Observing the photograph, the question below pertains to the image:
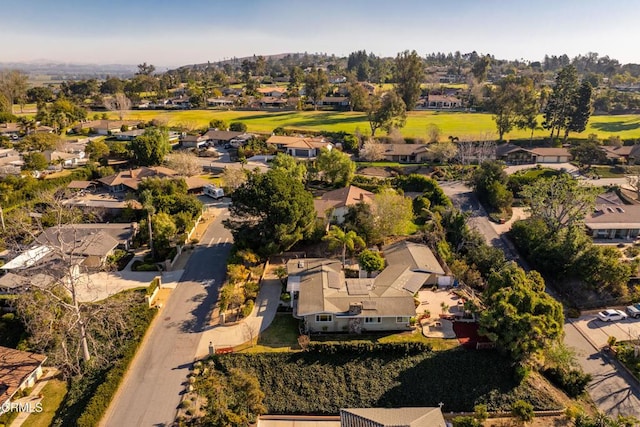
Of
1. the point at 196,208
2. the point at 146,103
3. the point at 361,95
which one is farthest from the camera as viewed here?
the point at 146,103

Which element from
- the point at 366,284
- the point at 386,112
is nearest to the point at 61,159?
the point at 386,112

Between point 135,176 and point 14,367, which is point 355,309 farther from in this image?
point 135,176

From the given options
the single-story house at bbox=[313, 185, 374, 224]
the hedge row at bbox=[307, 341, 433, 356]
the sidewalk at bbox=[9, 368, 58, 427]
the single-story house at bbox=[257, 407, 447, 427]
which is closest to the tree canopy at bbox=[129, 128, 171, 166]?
the single-story house at bbox=[313, 185, 374, 224]

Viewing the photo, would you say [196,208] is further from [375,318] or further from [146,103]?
[146,103]

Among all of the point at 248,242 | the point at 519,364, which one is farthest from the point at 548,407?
the point at 248,242

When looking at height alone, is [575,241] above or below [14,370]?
above

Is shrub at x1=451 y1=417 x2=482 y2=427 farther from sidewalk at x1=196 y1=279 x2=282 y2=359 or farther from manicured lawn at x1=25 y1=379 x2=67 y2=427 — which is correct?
manicured lawn at x1=25 y1=379 x2=67 y2=427

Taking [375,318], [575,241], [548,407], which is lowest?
[548,407]
